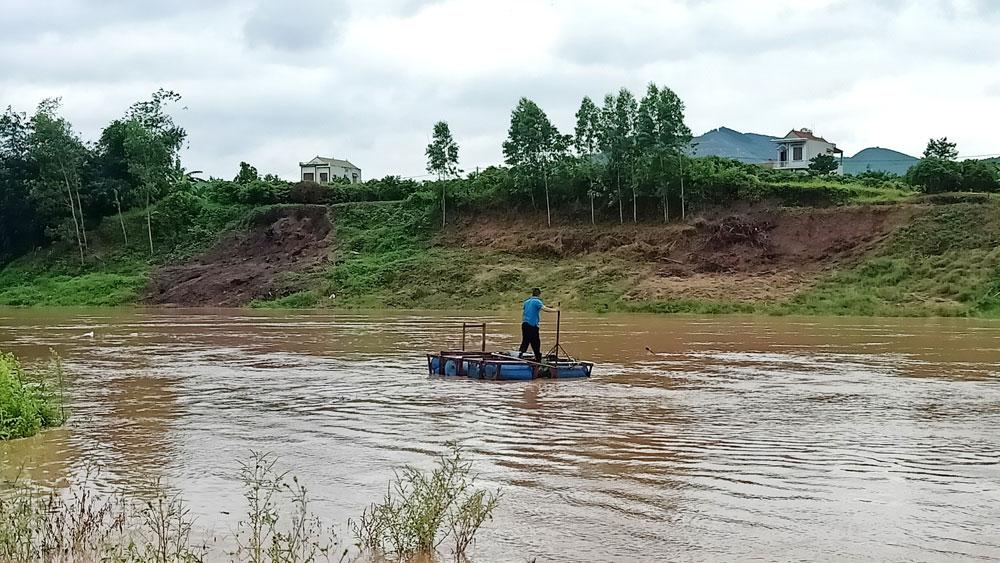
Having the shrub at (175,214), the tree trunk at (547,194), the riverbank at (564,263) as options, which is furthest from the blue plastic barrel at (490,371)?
the shrub at (175,214)

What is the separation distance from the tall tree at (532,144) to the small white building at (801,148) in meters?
20.6

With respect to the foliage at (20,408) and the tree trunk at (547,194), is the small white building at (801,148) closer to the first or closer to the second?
the tree trunk at (547,194)

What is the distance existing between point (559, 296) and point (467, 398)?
93.7 feet

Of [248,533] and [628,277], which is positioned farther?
[628,277]

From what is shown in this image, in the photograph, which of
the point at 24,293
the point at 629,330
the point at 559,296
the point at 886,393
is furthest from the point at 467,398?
the point at 24,293

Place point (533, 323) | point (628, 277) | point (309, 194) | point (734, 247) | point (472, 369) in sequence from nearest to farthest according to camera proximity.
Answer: point (472, 369)
point (533, 323)
point (628, 277)
point (734, 247)
point (309, 194)

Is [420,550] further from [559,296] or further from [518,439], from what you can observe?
[559,296]

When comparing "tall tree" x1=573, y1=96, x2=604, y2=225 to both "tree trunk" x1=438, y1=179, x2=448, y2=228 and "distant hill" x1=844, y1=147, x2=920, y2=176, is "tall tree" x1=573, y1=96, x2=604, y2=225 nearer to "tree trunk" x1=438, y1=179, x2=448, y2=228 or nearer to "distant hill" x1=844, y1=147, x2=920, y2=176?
"tree trunk" x1=438, y1=179, x2=448, y2=228

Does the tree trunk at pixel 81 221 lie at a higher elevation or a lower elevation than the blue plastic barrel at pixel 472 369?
higher

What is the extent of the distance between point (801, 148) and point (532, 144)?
2304cm

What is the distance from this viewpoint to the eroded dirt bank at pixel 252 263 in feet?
172

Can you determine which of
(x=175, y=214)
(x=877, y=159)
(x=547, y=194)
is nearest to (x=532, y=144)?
(x=547, y=194)

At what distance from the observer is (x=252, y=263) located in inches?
2231

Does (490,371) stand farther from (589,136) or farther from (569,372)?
(589,136)
